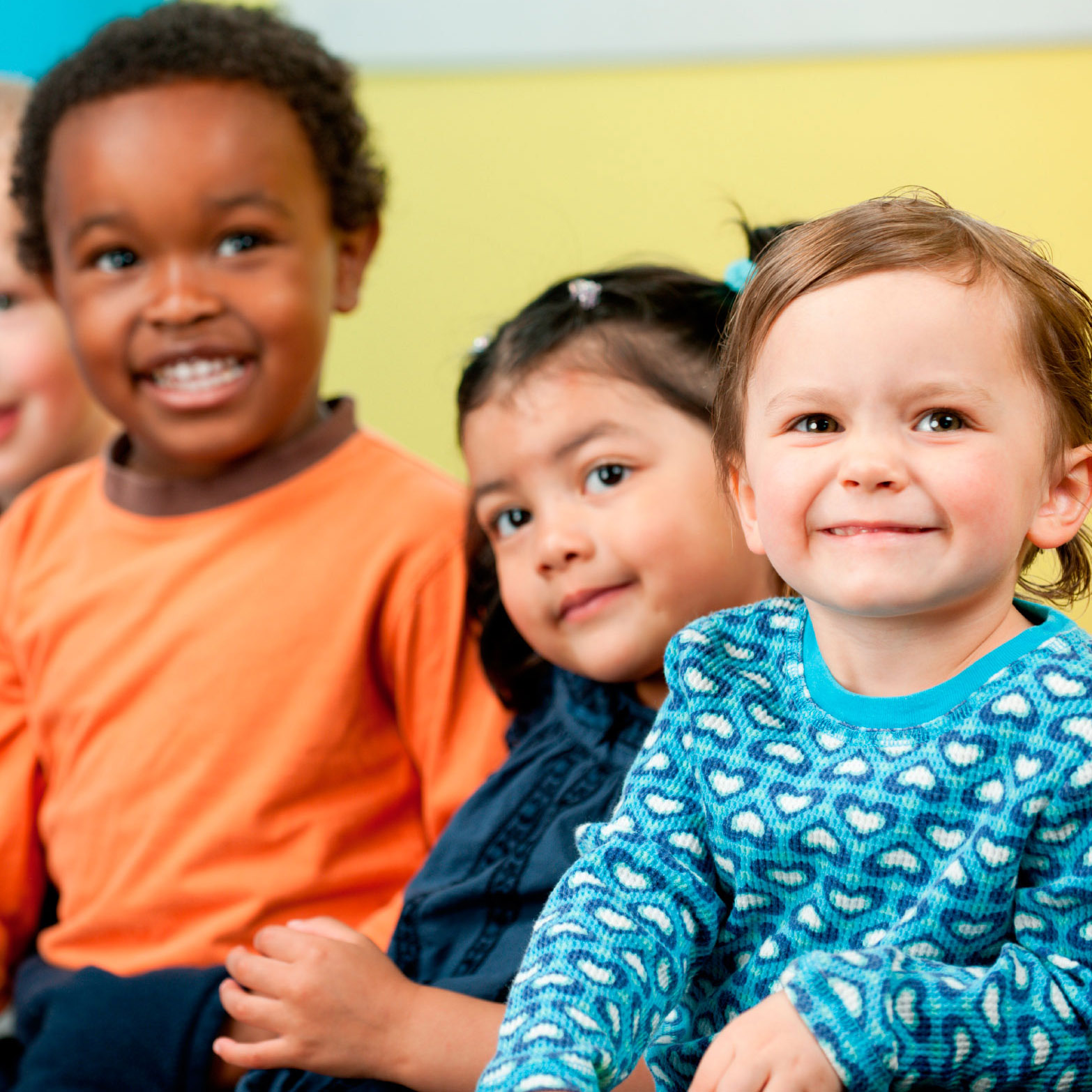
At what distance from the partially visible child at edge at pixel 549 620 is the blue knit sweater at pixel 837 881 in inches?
7.2

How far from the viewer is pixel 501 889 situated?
1.05m

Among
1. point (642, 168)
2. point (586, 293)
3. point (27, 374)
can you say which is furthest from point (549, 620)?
point (27, 374)

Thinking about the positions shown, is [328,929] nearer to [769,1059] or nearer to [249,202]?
[769,1059]

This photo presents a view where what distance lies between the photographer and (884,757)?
75cm

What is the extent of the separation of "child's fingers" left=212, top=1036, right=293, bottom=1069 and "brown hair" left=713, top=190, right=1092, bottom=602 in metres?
0.55

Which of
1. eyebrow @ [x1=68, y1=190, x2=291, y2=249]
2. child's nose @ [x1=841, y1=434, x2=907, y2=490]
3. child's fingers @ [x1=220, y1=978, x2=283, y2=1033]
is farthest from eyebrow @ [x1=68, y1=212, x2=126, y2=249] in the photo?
child's nose @ [x1=841, y1=434, x2=907, y2=490]

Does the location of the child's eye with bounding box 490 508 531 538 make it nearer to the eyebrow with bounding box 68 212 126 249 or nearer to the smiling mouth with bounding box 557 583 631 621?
the smiling mouth with bounding box 557 583 631 621

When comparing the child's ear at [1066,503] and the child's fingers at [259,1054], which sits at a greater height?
the child's ear at [1066,503]

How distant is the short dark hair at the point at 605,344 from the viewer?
1.09 metres

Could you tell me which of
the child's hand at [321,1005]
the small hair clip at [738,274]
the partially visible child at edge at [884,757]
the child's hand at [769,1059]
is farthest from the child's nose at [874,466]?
the child's hand at [321,1005]

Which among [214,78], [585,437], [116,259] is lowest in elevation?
[585,437]

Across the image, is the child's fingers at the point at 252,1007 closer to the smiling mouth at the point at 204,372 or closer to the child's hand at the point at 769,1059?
the child's hand at the point at 769,1059

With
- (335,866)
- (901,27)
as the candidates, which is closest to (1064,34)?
(901,27)

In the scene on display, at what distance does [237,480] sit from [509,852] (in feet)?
1.63
